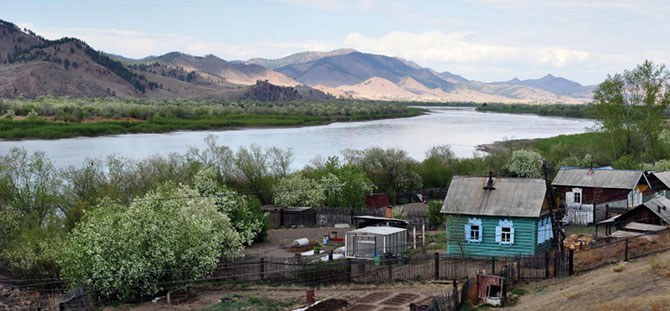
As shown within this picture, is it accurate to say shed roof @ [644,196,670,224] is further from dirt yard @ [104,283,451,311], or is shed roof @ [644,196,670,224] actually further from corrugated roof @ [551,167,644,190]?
dirt yard @ [104,283,451,311]

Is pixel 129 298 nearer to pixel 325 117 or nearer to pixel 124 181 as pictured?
pixel 124 181

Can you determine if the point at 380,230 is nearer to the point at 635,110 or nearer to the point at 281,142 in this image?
the point at 635,110

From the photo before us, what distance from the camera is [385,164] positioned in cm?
5644

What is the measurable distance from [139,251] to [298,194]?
21.2 m

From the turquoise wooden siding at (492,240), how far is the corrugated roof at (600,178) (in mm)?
12112

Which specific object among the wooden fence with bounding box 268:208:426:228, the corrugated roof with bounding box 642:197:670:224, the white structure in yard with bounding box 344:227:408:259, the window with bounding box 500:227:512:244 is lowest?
the wooden fence with bounding box 268:208:426:228

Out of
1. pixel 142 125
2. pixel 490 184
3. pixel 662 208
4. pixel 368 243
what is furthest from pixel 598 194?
pixel 142 125

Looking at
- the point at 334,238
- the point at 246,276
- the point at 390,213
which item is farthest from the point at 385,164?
the point at 246,276

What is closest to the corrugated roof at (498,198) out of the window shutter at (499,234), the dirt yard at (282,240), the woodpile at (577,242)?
the window shutter at (499,234)

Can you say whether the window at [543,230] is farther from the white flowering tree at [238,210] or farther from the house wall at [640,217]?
the white flowering tree at [238,210]

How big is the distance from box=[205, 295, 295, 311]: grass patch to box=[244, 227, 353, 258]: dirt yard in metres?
8.02

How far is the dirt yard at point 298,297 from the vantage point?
20641 millimetres

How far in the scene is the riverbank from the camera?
8850 centimetres

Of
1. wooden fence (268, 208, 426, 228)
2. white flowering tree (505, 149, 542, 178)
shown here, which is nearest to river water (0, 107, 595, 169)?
white flowering tree (505, 149, 542, 178)
